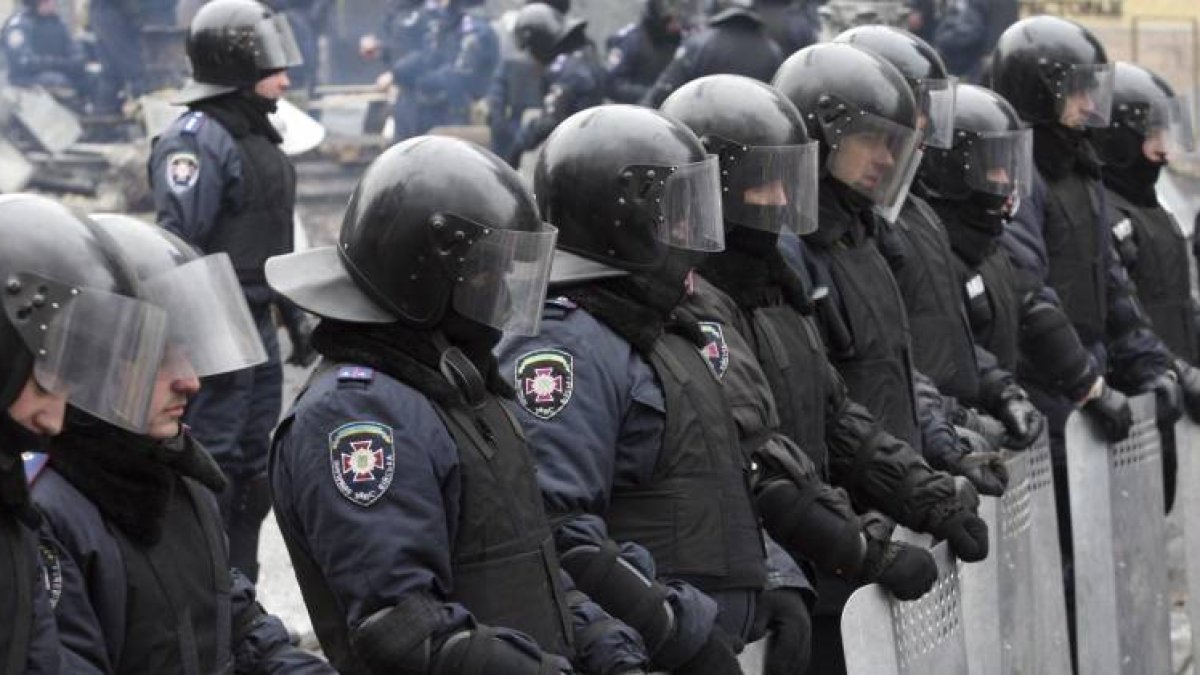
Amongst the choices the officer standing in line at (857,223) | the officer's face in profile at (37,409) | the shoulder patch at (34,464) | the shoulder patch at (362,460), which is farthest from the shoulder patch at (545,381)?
the officer standing in line at (857,223)

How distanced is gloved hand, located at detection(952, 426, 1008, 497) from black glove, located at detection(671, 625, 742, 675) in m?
1.38

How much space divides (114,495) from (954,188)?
4124 millimetres

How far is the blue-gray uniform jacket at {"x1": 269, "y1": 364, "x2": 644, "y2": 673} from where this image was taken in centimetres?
394

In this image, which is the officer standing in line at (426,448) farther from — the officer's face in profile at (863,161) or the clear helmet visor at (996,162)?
the clear helmet visor at (996,162)

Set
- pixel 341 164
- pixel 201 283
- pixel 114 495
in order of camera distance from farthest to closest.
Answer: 1. pixel 341 164
2. pixel 201 283
3. pixel 114 495

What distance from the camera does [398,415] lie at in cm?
404

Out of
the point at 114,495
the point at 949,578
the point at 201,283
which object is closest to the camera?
the point at 114,495

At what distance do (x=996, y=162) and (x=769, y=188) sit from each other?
1.98 metres

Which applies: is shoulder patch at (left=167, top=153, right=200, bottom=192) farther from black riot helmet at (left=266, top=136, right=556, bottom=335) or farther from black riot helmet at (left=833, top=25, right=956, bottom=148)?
black riot helmet at (left=266, top=136, right=556, bottom=335)

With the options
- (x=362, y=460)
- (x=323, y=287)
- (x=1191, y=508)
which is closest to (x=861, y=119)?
(x=1191, y=508)

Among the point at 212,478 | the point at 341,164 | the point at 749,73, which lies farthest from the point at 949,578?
the point at 341,164

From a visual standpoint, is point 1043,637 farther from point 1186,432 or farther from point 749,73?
point 749,73

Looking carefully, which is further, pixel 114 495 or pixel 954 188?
pixel 954 188

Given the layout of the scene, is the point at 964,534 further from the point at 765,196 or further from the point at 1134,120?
the point at 1134,120
